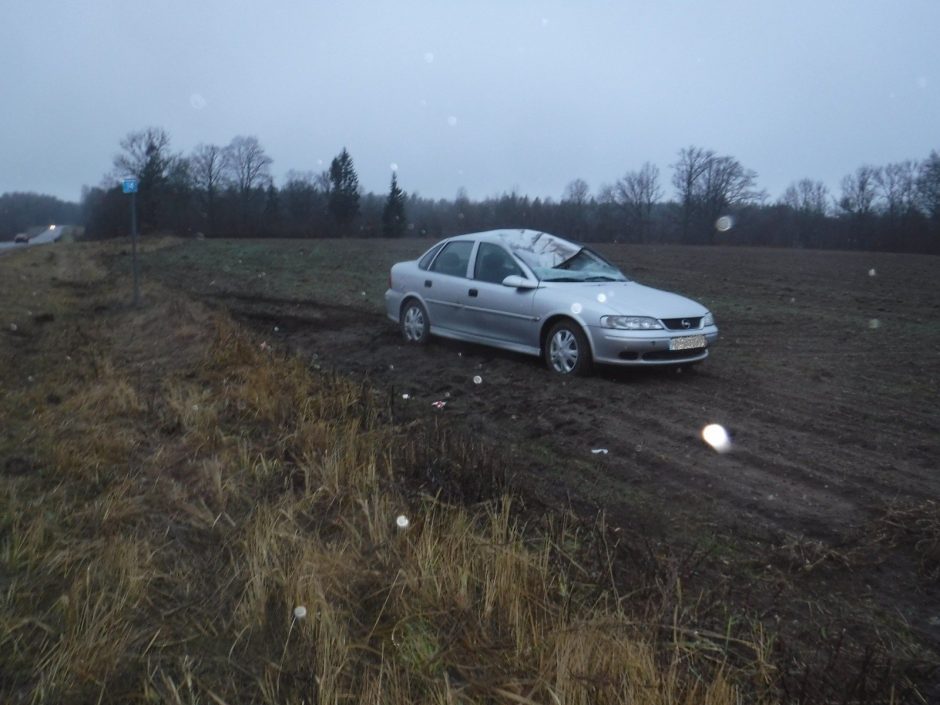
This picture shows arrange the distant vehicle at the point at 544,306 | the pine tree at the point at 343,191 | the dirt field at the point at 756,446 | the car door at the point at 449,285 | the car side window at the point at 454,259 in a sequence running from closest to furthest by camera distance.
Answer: the dirt field at the point at 756,446 → the distant vehicle at the point at 544,306 → the car door at the point at 449,285 → the car side window at the point at 454,259 → the pine tree at the point at 343,191

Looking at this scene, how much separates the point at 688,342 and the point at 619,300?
78cm

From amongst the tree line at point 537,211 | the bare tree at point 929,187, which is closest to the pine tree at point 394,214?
the tree line at point 537,211

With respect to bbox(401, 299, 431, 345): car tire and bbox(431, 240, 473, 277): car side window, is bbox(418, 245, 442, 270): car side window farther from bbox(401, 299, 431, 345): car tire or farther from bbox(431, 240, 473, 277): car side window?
bbox(401, 299, 431, 345): car tire

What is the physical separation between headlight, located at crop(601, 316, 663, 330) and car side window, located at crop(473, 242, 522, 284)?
1.45 metres

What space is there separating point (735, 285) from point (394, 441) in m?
17.1

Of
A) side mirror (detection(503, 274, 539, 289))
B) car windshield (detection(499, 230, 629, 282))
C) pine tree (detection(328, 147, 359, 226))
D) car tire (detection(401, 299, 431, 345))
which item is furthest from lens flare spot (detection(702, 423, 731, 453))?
pine tree (detection(328, 147, 359, 226))

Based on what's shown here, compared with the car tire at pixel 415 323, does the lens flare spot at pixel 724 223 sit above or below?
above

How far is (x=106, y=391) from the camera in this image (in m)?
6.70

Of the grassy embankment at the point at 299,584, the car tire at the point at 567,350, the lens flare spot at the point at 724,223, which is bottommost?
the grassy embankment at the point at 299,584

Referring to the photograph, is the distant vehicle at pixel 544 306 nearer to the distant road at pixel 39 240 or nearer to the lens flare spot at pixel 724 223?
the distant road at pixel 39 240

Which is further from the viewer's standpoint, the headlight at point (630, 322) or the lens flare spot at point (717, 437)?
the headlight at point (630, 322)

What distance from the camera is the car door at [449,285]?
367 inches

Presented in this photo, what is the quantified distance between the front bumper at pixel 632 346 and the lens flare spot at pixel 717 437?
1629 millimetres

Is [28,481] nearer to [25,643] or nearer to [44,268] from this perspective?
[25,643]
